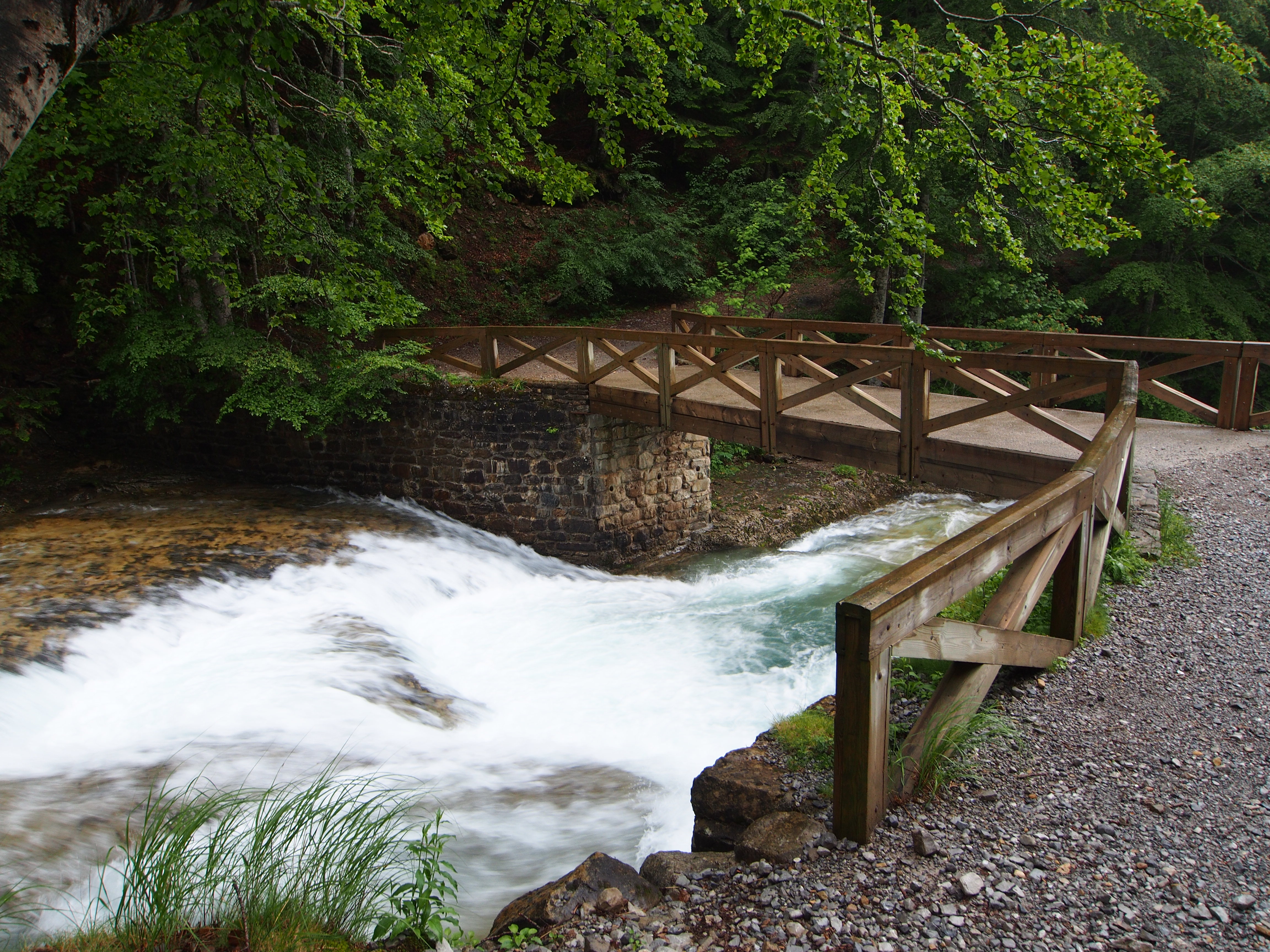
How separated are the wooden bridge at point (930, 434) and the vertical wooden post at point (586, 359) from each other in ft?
0.07

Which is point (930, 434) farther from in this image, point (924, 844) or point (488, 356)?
point (488, 356)

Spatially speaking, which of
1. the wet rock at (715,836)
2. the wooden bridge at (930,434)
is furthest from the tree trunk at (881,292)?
the wet rock at (715,836)

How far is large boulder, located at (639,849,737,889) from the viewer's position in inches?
105

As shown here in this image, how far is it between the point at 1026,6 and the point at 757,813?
16754 millimetres

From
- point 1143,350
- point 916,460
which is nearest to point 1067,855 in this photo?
point 916,460

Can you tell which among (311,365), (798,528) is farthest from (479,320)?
(798,528)

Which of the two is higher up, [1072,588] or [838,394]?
[838,394]

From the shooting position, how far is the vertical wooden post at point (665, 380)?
28.6 feet

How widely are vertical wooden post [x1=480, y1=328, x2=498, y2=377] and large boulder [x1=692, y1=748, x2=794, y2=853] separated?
763cm

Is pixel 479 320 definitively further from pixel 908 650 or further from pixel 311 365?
pixel 908 650

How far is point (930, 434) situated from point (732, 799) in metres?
4.46

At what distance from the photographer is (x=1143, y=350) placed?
8.25 m

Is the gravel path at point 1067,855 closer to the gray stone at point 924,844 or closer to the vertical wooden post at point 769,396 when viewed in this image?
the gray stone at point 924,844

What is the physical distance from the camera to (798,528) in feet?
35.5
